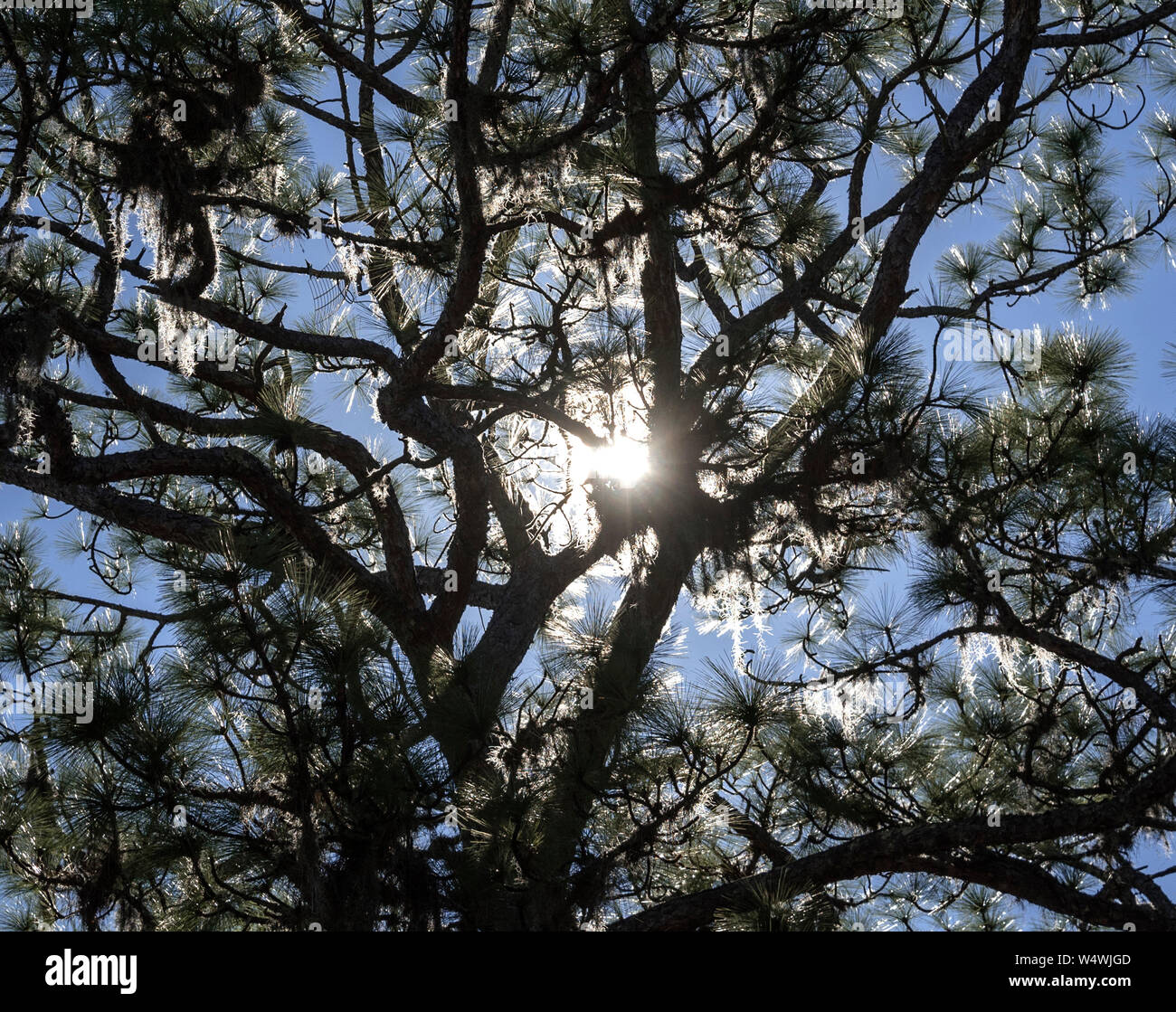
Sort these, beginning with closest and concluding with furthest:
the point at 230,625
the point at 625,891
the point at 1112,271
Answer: the point at 230,625
the point at 625,891
the point at 1112,271

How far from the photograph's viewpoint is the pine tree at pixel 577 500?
2.27 meters

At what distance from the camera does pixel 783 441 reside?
2.57m

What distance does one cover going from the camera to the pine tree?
7.44 ft

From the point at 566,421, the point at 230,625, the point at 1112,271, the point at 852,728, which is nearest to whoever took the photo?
the point at 230,625

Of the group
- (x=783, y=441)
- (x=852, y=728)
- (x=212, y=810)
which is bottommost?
(x=212, y=810)

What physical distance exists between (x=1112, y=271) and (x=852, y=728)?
7.39 feet

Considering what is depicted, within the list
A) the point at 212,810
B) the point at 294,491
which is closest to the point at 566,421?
the point at 294,491

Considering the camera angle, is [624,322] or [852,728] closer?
[624,322]

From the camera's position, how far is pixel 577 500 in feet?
11.4
